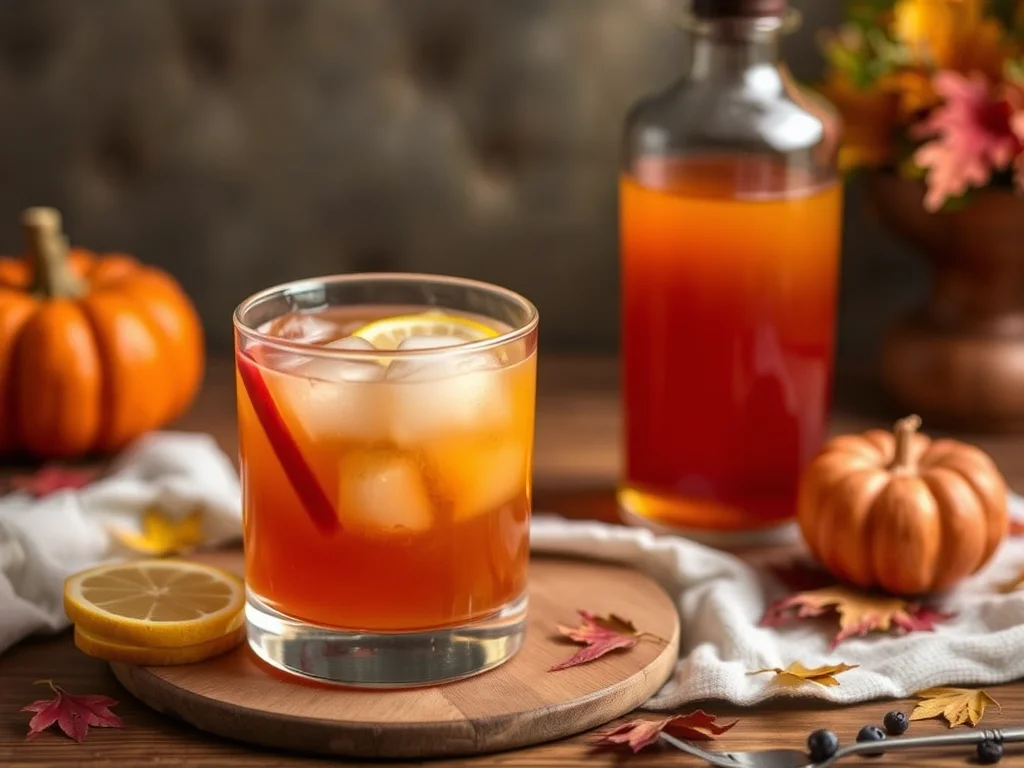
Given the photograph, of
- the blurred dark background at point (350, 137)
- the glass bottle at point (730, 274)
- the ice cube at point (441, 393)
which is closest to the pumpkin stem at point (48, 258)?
the blurred dark background at point (350, 137)

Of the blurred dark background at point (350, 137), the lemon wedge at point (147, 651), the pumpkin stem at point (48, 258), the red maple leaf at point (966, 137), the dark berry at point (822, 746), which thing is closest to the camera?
the dark berry at point (822, 746)

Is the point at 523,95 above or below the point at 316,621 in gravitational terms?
above

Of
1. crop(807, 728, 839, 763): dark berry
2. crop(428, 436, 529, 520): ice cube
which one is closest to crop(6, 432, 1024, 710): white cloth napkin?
crop(807, 728, 839, 763): dark berry

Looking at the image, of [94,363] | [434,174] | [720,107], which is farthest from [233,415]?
Result: [720,107]

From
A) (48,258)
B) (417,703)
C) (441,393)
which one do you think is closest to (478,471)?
(441,393)

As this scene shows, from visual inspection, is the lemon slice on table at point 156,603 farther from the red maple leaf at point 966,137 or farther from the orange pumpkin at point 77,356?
the red maple leaf at point 966,137

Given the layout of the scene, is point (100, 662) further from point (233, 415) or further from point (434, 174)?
point (434, 174)

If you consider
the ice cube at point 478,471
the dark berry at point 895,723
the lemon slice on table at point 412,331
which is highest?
the lemon slice on table at point 412,331

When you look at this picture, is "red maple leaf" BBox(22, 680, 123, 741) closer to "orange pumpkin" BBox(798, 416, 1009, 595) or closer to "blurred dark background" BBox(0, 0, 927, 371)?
"orange pumpkin" BBox(798, 416, 1009, 595)
